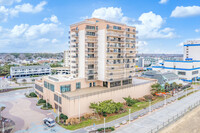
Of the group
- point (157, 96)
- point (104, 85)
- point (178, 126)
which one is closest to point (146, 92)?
point (157, 96)

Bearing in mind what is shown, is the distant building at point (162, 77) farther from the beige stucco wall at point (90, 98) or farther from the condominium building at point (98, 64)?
the condominium building at point (98, 64)

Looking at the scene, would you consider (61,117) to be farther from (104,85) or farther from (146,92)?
(146,92)

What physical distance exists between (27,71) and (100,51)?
3038 inches

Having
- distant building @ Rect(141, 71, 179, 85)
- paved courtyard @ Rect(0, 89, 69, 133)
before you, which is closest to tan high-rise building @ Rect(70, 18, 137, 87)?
paved courtyard @ Rect(0, 89, 69, 133)

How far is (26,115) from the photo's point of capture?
133 ft

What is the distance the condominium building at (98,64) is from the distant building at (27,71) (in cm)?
5857

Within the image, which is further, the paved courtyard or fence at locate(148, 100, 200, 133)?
the paved courtyard

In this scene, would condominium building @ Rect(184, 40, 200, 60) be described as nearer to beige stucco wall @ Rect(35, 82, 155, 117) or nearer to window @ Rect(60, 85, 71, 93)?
beige stucco wall @ Rect(35, 82, 155, 117)

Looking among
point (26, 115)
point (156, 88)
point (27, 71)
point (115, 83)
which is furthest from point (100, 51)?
point (27, 71)

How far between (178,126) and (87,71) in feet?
98.2

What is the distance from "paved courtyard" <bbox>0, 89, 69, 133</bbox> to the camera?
107 ft

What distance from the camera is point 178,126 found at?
113 feet

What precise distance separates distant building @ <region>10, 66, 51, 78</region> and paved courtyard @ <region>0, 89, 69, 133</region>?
4987 centimetres

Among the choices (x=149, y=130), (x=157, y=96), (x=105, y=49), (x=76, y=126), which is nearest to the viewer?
(x=149, y=130)
